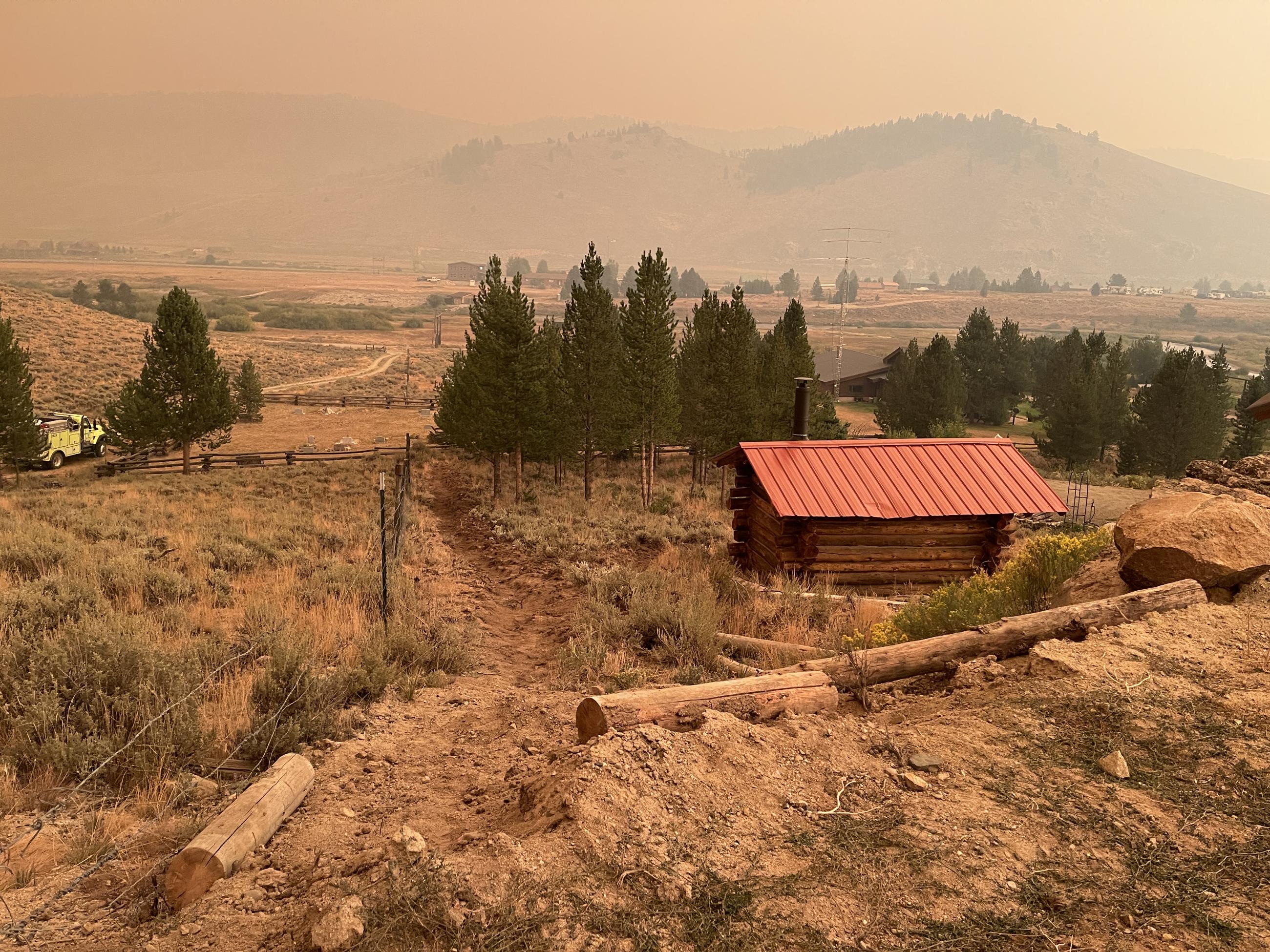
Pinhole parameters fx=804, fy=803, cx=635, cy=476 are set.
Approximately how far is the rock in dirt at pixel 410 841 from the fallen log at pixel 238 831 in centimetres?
91

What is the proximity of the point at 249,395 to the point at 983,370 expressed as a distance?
54929mm

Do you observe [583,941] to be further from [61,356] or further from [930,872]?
[61,356]

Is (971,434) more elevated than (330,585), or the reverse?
(330,585)

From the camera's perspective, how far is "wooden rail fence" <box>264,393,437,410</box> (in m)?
54.2

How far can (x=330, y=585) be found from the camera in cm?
1180

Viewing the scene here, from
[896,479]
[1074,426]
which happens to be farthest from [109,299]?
[896,479]

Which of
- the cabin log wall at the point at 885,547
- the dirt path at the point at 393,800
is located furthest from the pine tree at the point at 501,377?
the dirt path at the point at 393,800

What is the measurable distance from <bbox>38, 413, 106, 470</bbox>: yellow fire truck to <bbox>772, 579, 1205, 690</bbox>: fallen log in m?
32.4

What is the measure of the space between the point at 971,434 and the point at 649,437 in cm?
3854

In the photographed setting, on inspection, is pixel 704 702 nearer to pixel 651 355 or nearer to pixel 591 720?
pixel 591 720

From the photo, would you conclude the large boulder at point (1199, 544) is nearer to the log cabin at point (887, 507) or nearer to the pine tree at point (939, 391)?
the log cabin at point (887, 507)

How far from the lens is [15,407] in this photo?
27.2 meters

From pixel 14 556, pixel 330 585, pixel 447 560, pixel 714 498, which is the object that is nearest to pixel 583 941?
pixel 330 585

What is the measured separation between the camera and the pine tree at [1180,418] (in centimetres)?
4556
